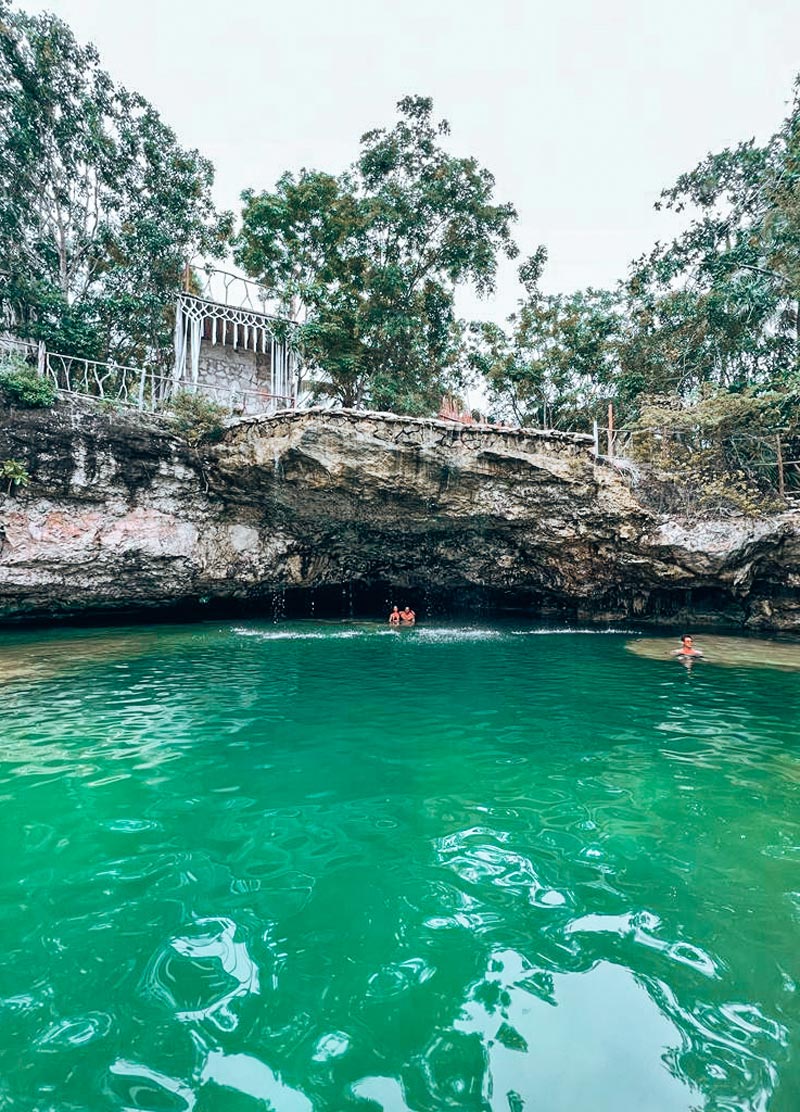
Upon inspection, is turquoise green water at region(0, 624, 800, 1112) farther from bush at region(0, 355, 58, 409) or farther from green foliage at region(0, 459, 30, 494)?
bush at region(0, 355, 58, 409)

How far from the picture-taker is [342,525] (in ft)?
50.5

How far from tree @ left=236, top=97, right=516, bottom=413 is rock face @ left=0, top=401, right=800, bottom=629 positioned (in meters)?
5.15

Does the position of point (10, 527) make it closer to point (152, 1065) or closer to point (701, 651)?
point (152, 1065)

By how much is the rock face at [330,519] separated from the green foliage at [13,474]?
18 cm

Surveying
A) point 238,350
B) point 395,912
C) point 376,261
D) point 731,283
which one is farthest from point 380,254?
point 395,912

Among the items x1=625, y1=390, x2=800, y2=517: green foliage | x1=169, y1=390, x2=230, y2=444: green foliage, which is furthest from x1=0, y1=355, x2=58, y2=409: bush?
x1=625, y1=390, x2=800, y2=517: green foliage

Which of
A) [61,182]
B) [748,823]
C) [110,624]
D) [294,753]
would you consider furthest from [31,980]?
[61,182]

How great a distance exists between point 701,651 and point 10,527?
16.6 m

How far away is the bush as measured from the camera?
39.3 feet

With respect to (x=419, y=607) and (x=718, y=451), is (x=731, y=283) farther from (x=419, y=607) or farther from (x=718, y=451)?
(x=419, y=607)

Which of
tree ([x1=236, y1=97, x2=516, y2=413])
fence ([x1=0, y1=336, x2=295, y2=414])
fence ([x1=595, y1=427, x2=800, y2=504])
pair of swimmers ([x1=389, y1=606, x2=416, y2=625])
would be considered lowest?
pair of swimmers ([x1=389, y1=606, x2=416, y2=625])

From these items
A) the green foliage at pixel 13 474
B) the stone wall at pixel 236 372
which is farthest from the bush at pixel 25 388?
the stone wall at pixel 236 372

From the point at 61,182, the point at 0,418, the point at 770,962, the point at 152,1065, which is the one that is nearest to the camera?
the point at 152,1065

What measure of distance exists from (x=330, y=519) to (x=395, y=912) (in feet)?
41.4
